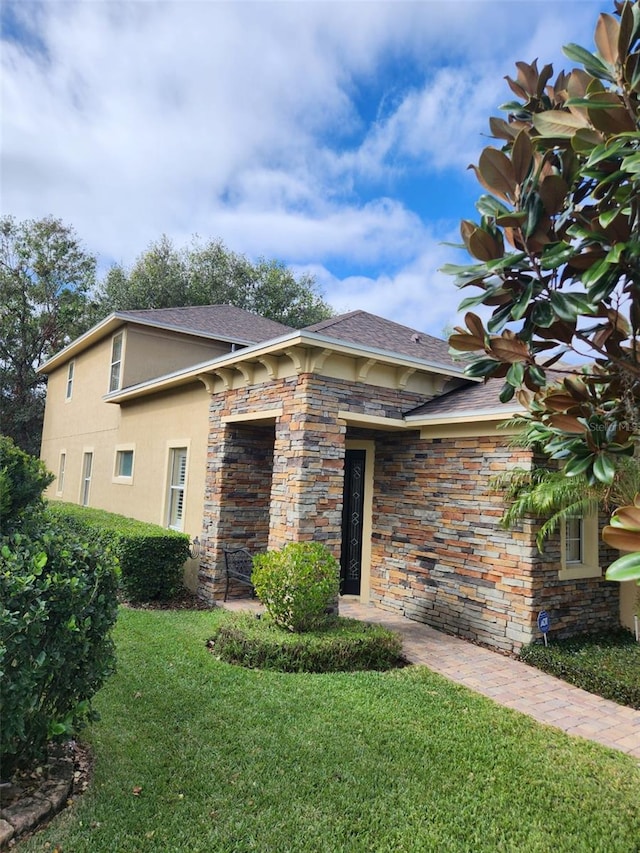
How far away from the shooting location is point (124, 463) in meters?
14.0

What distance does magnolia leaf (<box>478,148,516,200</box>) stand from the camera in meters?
2.20

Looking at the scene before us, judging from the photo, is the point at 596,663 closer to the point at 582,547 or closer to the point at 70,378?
the point at 582,547

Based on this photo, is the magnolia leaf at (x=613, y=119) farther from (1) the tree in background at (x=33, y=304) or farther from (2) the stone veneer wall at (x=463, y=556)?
(1) the tree in background at (x=33, y=304)

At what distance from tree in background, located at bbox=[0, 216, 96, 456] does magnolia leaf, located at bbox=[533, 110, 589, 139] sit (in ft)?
93.5

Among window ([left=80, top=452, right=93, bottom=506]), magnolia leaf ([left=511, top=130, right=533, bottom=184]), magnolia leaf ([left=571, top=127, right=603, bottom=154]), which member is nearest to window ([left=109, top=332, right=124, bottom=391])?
window ([left=80, top=452, right=93, bottom=506])

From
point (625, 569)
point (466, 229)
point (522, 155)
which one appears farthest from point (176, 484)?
point (625, 569)

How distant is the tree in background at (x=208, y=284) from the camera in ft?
91.0

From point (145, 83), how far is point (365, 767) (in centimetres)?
516

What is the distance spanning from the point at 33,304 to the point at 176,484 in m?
21.2

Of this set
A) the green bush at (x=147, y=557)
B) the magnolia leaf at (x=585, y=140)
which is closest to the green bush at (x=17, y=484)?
the green bush at (x=147, y=557)

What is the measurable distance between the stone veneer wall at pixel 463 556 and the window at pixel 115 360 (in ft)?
30.2

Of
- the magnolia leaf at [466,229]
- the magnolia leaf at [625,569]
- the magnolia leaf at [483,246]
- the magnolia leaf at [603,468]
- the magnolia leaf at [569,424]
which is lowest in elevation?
the magnolia leaf at [625,569]

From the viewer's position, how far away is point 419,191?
6.21 metres

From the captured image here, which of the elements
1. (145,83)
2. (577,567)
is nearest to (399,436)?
(577,567)
